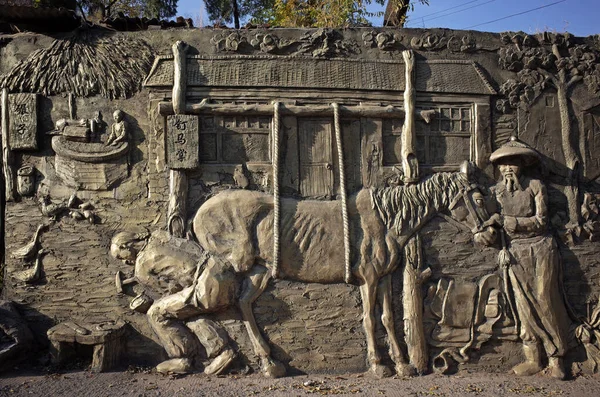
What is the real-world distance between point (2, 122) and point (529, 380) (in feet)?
17.5

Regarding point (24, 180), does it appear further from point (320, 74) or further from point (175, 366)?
point (320, 74)

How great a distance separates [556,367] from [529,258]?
3.29ft

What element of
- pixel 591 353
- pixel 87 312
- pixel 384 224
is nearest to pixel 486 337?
pixel 591 353

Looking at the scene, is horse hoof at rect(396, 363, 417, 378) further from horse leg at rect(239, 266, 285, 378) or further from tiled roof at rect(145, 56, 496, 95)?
tiled roof at rect(145, 56, 496, 95)

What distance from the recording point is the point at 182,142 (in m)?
4.84

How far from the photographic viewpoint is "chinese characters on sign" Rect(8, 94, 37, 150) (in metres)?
4.91

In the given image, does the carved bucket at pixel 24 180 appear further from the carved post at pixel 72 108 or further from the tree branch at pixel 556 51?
the tree branch at pixel 556 51

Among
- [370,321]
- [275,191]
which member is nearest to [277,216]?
[275,191]

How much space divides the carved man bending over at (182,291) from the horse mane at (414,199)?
4.94 ft

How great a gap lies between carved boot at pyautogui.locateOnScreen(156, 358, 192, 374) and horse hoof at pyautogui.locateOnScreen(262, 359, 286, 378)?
2.19ft

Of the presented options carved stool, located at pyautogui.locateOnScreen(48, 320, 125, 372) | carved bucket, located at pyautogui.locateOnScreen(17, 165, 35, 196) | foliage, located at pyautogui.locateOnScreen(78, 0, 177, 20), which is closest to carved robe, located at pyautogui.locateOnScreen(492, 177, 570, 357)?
carved stool, located at pyautogui.locateOnScreen(48, 320, 125, 372)

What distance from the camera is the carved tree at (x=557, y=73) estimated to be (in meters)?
5.22

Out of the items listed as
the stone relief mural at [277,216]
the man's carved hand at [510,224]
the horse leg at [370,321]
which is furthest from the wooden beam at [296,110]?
the horse leg at [370,321]

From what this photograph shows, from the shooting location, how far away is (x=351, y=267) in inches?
192
